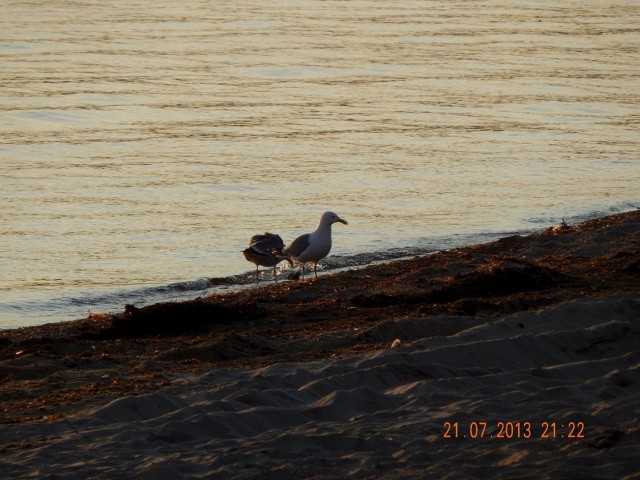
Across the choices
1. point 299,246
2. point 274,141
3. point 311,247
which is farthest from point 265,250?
point 274,141

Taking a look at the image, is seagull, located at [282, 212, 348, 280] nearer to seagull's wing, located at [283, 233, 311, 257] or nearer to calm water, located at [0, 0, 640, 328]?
seagull's wing, located at [283, 233, 311, 257]

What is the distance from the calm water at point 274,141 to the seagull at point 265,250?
18.1 inches

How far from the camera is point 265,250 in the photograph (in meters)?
12.7

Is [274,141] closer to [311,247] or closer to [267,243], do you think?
[267,243]

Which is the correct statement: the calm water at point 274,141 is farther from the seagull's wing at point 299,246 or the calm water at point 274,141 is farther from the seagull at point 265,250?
the seagull's wing at point 299,246

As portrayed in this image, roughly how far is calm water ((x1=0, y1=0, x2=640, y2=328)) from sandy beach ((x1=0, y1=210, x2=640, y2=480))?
357 centimetres

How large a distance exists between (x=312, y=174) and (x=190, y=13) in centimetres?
2107

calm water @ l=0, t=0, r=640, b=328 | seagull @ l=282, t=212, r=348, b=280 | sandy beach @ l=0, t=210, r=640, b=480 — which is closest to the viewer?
sandy beach @ l=0, t=210, r=640, b=480

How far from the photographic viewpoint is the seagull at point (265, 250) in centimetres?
1272

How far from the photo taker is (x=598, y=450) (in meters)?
5.84
